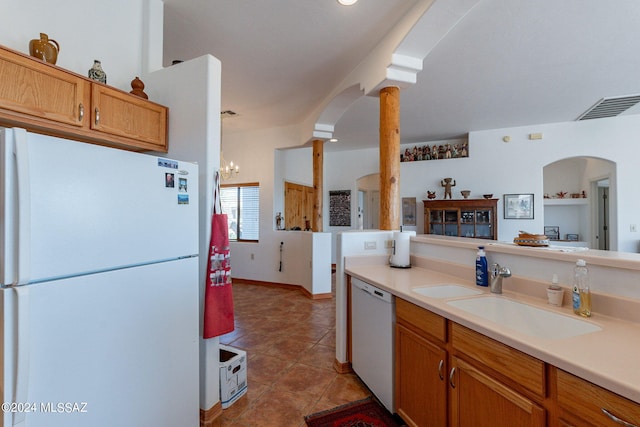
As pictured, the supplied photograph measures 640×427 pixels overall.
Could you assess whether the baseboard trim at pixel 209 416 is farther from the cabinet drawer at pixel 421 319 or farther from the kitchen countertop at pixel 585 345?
the kitchen countertop at pixel 585 345

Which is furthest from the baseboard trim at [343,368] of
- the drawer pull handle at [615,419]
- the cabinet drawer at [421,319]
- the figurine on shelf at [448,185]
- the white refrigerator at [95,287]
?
the figurine on shelf at [448,185]

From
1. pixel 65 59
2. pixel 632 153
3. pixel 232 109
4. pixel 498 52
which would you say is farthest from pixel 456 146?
pixel 65 59

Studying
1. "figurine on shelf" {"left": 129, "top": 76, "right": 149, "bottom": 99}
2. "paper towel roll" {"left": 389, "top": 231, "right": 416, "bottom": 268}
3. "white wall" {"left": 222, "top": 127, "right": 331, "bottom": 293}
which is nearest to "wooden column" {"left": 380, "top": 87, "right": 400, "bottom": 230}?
"paper towel roll" {"left": 389, "top": 231, "right": 416, "bottom": 268}

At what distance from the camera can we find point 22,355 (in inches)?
37.9

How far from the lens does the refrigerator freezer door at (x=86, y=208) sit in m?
1.00

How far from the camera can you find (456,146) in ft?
19.5

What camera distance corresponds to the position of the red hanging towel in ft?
5.95

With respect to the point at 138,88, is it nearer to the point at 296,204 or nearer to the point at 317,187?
the point at 317,187

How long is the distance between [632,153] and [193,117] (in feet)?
21.9

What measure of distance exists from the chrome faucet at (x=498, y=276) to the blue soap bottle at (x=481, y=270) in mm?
92

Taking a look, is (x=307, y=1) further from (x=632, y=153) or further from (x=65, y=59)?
(x=632, y=153)

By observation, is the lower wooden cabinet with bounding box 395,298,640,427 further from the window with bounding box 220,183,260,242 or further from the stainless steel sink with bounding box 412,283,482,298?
the window with bounding box 220,183,260,242

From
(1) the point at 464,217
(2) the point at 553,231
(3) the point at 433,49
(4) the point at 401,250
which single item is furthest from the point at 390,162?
(2) the point at 553,231

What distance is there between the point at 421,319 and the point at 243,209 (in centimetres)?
476
